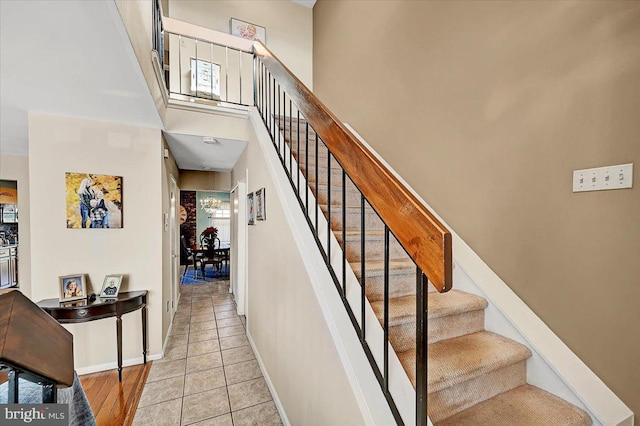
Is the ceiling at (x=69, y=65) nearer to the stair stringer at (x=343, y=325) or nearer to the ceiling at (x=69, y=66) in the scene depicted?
the ceiling at (x=69, y=66)

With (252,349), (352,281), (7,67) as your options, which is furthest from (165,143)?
(352,281)

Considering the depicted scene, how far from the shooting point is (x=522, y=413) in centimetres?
122

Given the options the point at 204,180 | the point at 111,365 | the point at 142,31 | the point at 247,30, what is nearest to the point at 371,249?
the point at 142,31

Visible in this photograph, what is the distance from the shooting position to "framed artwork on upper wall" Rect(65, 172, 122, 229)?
99.0 inches

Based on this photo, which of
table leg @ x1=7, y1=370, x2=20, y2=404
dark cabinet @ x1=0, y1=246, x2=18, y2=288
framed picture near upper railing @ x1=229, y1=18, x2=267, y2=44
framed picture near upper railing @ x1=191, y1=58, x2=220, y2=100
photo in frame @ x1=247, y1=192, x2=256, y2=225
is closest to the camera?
table leg @ x1=7, y1=370, x2=20, y2=404

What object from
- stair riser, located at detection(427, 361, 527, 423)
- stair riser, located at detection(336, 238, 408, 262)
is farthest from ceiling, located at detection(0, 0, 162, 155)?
stair riser, located at detection(427, 361, 527, 423)

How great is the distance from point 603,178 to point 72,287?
12.3 ft

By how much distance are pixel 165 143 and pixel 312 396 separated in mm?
2978

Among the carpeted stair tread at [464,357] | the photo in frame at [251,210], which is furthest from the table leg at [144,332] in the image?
the carpeted stair tread at [464,357]

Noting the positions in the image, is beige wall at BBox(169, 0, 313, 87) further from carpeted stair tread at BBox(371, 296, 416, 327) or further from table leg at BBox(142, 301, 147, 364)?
carpeted stair tread at BBox(371, 296, 416, 327)

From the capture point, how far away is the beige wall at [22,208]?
3771 mm

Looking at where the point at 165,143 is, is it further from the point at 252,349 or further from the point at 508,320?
the point at 508,320

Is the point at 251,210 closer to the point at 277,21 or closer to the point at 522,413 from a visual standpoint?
the point at 522,413

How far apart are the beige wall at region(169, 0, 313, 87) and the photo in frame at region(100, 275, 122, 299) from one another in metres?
3.56
